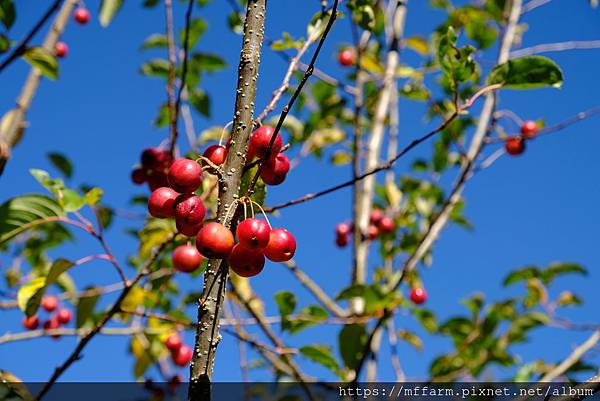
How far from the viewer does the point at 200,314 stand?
2.60 feet

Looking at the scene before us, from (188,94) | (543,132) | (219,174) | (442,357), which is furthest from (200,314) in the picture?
(188,94)

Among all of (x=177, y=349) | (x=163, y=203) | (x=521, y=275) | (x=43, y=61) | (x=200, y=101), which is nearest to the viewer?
(x=163, y=203)

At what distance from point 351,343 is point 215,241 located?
55.4 inches

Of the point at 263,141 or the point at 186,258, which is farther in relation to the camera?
the point at 186,258

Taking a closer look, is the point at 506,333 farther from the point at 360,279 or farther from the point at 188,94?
the point at 188,94

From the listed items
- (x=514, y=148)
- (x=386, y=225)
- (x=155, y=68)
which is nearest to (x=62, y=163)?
(x=155, y=68)

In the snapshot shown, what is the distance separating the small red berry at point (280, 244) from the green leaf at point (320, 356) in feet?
3.53

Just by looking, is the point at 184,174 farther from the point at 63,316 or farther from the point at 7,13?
the point at 63,316

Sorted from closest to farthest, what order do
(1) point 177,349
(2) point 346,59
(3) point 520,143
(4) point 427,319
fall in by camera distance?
(3) point 520,143, (1) point 177,349, (4) point 427,319, (2) point 346,59

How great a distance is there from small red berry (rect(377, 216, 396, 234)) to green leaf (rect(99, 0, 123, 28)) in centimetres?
194

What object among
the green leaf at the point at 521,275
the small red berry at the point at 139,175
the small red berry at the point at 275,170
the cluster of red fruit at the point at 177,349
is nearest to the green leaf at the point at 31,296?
the small red berry at the point at 139,175

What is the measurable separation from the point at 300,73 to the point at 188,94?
0.82 metres

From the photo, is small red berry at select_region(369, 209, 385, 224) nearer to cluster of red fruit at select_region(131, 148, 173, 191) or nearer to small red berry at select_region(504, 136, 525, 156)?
small red berry at select_region(504, 136, 525, 156)

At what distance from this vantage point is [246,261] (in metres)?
0.96
